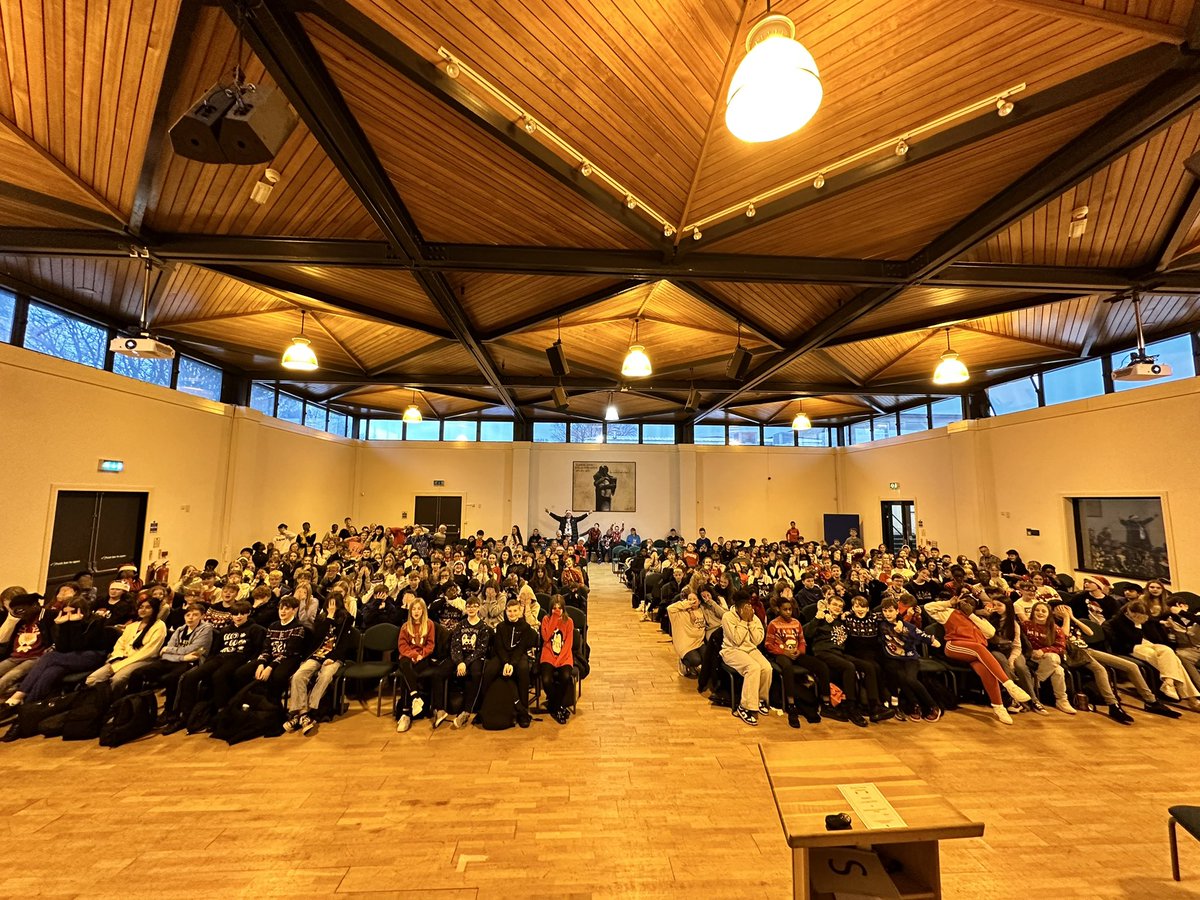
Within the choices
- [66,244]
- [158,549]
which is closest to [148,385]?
[158,549]

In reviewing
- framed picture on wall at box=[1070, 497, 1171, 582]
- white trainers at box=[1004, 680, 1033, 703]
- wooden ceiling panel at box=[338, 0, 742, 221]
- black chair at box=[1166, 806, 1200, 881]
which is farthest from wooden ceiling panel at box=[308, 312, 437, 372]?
framed picture on wall at box=[1070, 497, 1171, 582]

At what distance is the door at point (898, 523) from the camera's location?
1331 cm

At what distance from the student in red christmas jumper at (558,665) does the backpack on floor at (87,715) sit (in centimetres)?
369

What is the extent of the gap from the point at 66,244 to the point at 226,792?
5.49 m

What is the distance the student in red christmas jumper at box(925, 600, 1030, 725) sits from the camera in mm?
4848

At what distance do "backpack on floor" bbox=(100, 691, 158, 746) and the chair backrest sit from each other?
1.68m

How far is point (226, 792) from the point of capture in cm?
339

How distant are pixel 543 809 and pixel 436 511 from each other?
42.4 ft

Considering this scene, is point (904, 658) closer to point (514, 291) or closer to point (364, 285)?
point (514, 291)

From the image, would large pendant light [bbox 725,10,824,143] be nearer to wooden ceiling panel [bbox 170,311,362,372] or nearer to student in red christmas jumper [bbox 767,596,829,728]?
student in red christmas jumper [bbox 767,596,829,728]

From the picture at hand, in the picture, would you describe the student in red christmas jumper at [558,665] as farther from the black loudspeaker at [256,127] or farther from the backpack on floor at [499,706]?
the black loudspeaker at [256,127]

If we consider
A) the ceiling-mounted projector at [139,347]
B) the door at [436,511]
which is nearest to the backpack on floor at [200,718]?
the ceiling-mounted projector at [139,347]

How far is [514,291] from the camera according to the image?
6617 mm

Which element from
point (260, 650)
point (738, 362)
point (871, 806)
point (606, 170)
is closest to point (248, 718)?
point (260, 650)
